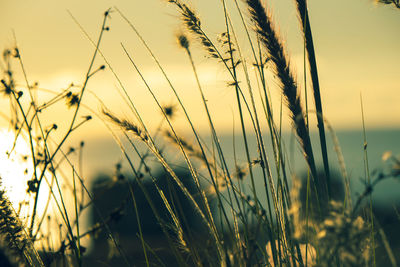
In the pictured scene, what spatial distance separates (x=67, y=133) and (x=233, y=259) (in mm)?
616

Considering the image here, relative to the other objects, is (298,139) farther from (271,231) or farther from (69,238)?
(69,238)

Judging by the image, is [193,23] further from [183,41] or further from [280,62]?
[280,62]

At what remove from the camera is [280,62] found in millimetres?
1518

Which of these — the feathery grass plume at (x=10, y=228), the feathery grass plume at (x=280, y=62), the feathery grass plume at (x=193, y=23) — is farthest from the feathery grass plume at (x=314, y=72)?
the feathery grass plume at (x=10, y=228)

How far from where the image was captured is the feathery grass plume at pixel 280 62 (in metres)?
1.50

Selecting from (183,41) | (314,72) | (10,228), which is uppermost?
(183,41)

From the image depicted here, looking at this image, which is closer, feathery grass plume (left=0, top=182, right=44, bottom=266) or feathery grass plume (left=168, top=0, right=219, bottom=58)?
feathery grass plume (left=0, top=182, right=44, bottom=266)

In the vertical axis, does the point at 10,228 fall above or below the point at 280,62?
below

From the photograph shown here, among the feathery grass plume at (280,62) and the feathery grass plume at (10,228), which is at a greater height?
the feathery grass plume at (280,62)

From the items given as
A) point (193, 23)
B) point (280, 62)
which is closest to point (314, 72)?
point (280, 62)

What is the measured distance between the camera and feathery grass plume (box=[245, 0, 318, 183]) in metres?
1.50

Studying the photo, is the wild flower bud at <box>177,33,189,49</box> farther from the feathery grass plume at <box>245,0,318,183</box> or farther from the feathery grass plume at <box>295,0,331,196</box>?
the feathery grass plume at <box>295,0,331,196</box>

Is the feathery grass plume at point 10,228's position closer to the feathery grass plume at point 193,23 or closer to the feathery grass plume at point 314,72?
the feathery grass plume at point 193,23

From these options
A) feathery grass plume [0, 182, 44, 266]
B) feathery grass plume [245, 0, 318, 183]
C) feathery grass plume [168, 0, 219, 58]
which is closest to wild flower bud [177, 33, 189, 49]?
feathery grass plume [168, 0, 219, 58]
